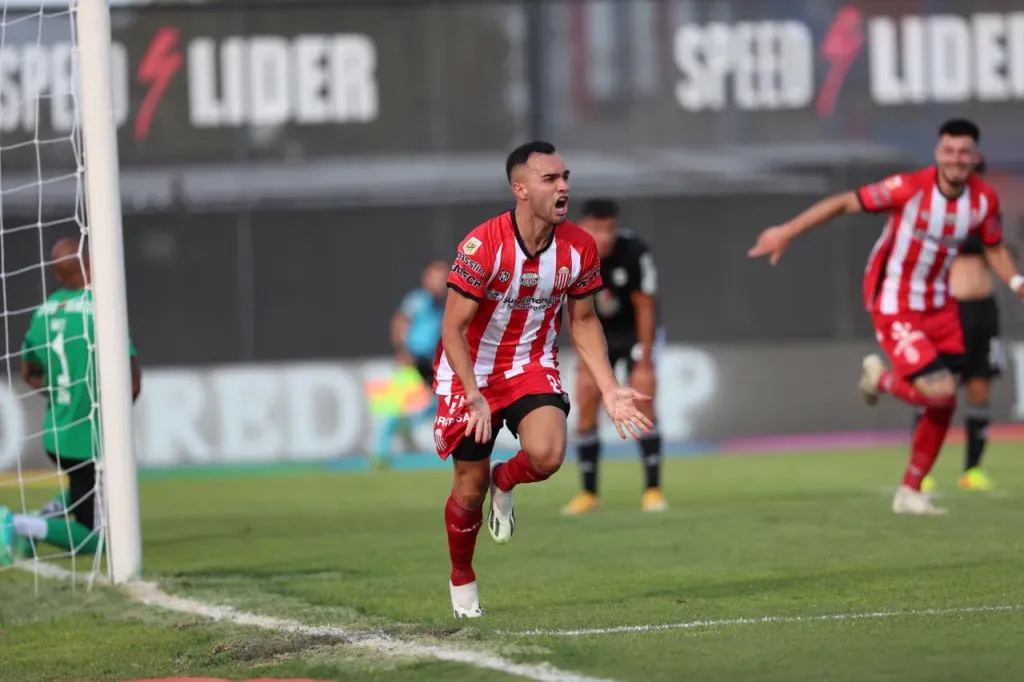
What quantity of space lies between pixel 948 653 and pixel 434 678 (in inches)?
67.1

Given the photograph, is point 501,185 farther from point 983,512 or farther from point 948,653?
point 948,653

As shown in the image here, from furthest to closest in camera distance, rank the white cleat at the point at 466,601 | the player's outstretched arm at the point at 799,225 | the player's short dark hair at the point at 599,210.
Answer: the player's short dark hair at the point at 599,210 < the player's outstretched arm at the point at 799,225 < the white cleat at the point at 466,601

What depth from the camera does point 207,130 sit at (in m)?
19.2

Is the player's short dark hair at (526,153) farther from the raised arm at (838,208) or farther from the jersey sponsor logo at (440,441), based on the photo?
the raised arm at (838,208)

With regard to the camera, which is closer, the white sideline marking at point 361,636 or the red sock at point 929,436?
the white sideline marking at point 361,636

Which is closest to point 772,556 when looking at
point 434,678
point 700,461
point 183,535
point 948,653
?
point 948,653

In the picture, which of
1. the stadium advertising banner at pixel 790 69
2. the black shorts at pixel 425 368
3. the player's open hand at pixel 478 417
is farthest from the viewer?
the stadium advertising banner at pixel 790 69

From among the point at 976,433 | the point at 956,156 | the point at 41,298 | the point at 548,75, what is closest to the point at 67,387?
the point at 41,298

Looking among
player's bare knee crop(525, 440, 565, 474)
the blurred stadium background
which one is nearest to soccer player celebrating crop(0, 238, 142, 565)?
player's bare knee crop(525, 440, 565, 474)

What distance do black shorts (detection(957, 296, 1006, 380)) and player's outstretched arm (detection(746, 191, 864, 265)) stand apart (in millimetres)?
3205

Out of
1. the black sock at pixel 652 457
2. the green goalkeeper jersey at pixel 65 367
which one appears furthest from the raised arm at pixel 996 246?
the green goalkeeper jersey at pixel 65 367

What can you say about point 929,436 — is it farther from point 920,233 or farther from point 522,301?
point 522,301

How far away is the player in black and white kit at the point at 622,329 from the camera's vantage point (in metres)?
11.5

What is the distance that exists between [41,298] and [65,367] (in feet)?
12.7
